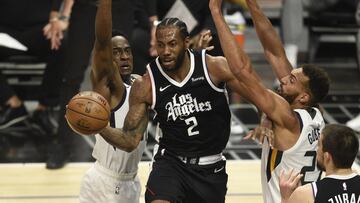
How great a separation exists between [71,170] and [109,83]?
96.6 inches

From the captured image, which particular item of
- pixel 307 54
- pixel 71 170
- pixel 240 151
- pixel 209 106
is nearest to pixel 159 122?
pixel 209 106

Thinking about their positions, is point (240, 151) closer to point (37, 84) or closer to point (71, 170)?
point (71, 170)

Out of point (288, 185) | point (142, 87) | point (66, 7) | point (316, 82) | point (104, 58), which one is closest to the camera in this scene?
point (288, 185)

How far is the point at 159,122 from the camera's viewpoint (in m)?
6.16

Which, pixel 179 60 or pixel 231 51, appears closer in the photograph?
pixel 231 51

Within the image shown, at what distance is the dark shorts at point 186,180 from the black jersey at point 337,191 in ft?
4.29

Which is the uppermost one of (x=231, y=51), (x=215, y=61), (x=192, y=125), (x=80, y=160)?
(x=231, y=51)

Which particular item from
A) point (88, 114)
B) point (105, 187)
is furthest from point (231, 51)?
point (105, 187)

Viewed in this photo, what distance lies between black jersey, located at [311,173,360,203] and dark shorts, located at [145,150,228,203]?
1309 mm

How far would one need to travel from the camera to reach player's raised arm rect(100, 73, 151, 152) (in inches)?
226

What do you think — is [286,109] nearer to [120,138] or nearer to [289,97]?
[289,97]

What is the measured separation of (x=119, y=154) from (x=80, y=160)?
8.64 ft

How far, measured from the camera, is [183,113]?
6031 millimetres

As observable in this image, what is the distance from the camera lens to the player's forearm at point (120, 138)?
5.69 m
